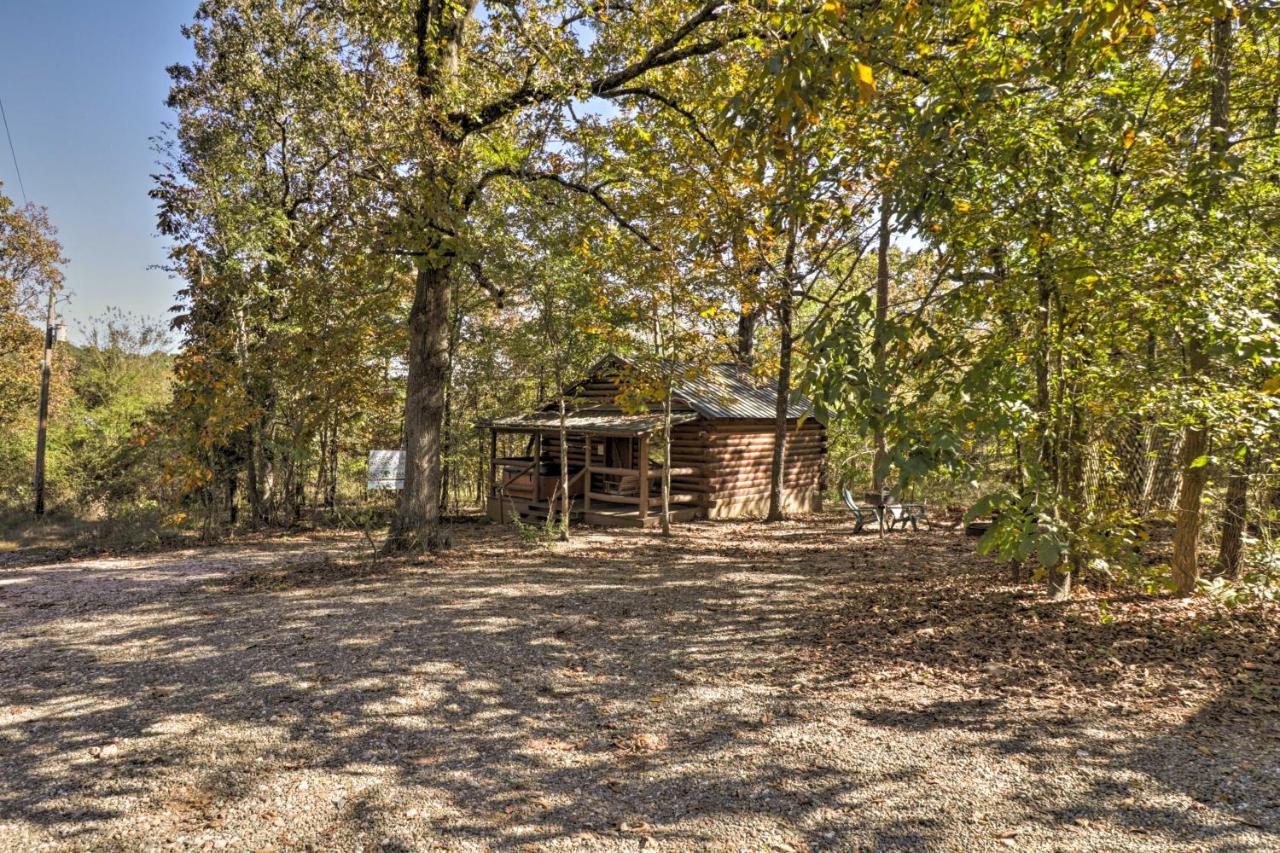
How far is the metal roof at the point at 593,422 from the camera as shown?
14930 millimetres

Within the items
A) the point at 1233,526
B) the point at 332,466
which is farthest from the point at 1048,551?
the point at 332,466

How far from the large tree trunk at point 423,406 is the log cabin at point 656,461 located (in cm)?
429

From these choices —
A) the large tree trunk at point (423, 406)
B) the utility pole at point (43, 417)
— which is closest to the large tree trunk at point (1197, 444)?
the large tree trunk at point (423, 406)

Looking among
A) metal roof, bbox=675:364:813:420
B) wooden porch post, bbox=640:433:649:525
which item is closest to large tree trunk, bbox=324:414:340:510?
wooden porch post, bbox=640:433:649:525

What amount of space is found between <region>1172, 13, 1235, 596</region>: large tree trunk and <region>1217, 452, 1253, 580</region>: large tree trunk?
0.27 meters

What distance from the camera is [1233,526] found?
694cm

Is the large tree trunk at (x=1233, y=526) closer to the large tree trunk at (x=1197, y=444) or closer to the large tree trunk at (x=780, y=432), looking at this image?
the large tree trunk at (x=1197, y=444)

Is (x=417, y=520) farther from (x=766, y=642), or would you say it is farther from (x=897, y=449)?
(x=897, y=449)

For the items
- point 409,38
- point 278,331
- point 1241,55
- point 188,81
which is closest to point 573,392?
point 278,331

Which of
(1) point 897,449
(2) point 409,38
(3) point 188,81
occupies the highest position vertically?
(3) point 188,81

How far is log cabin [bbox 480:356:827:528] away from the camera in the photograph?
52.7 ft

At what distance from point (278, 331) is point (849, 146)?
42.4 feet

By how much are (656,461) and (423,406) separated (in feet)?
30.3

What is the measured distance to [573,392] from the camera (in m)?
18.4
